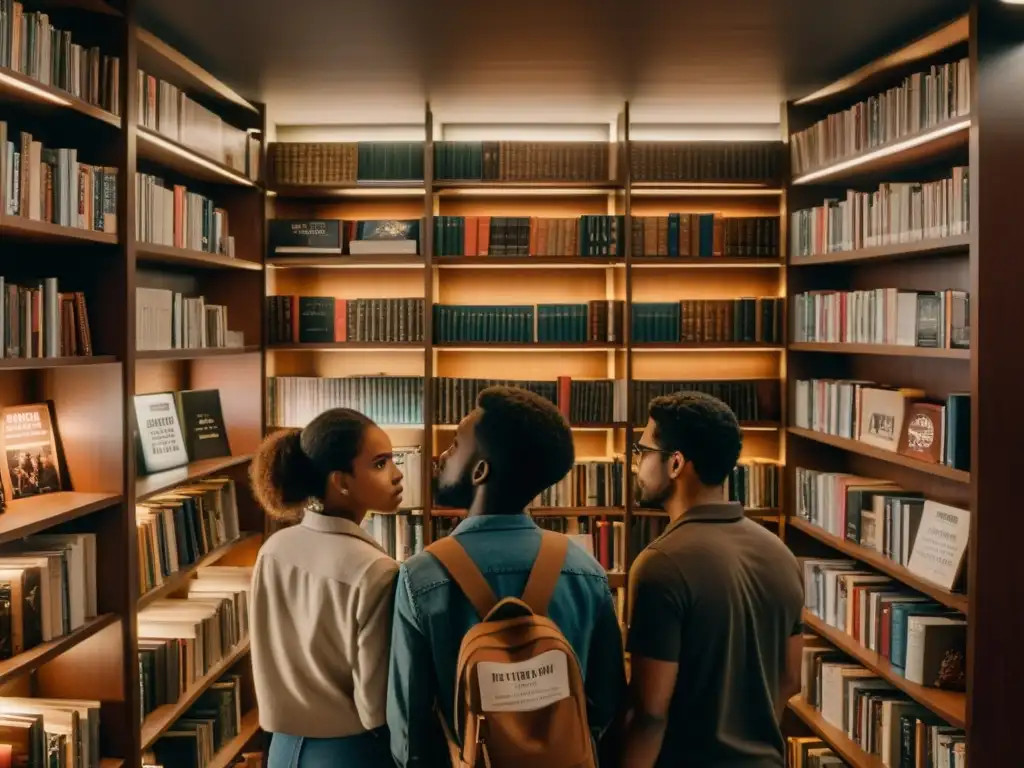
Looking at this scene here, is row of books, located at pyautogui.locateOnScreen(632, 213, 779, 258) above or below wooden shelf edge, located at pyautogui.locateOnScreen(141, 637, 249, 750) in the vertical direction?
above

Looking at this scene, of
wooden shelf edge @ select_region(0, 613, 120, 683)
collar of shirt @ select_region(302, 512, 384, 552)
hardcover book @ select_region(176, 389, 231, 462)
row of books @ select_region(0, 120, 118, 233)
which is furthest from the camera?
hardcover book @ select_region(176, 389, 231, 462)

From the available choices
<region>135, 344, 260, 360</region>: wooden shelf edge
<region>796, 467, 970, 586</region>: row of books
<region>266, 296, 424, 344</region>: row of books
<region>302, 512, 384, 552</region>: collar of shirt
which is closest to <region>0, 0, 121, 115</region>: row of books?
<region>135, 344, 260, 360</region>: wooden shelf edge

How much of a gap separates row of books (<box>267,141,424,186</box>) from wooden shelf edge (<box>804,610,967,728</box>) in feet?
9.09

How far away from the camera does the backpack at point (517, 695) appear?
1532mm

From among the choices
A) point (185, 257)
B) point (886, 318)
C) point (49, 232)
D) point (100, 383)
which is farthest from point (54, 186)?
point (886, 318)

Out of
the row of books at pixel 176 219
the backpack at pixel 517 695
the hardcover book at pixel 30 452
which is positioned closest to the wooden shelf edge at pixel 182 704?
the hardcover book at pixel 30 452

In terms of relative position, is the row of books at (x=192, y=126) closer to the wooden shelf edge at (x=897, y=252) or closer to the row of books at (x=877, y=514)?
the wooden shelf edge at (x=897, y=252)

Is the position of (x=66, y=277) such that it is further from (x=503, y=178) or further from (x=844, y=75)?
(x=844, y=75)

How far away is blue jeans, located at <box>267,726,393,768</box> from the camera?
2020 mm

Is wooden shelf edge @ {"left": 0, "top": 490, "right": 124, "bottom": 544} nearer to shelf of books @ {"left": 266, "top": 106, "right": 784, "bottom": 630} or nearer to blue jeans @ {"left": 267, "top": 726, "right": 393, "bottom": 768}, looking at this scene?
blue jeans @ {"left": 267, "top": 726, "right": 393, "bottom": 768}

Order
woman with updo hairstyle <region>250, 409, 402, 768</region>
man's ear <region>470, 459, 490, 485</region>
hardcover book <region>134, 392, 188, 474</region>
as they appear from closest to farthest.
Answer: man's ear <region>470, 459, 490, 485</region> < woman with updo hairstyle <region>250, 409, 402, 768</region> < hardcover book <region>134, 392, 188, 474</region>

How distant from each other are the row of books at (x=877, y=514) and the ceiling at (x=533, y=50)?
5.60ft

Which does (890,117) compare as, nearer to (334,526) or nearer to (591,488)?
(591,488)

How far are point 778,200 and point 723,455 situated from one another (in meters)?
3.22
